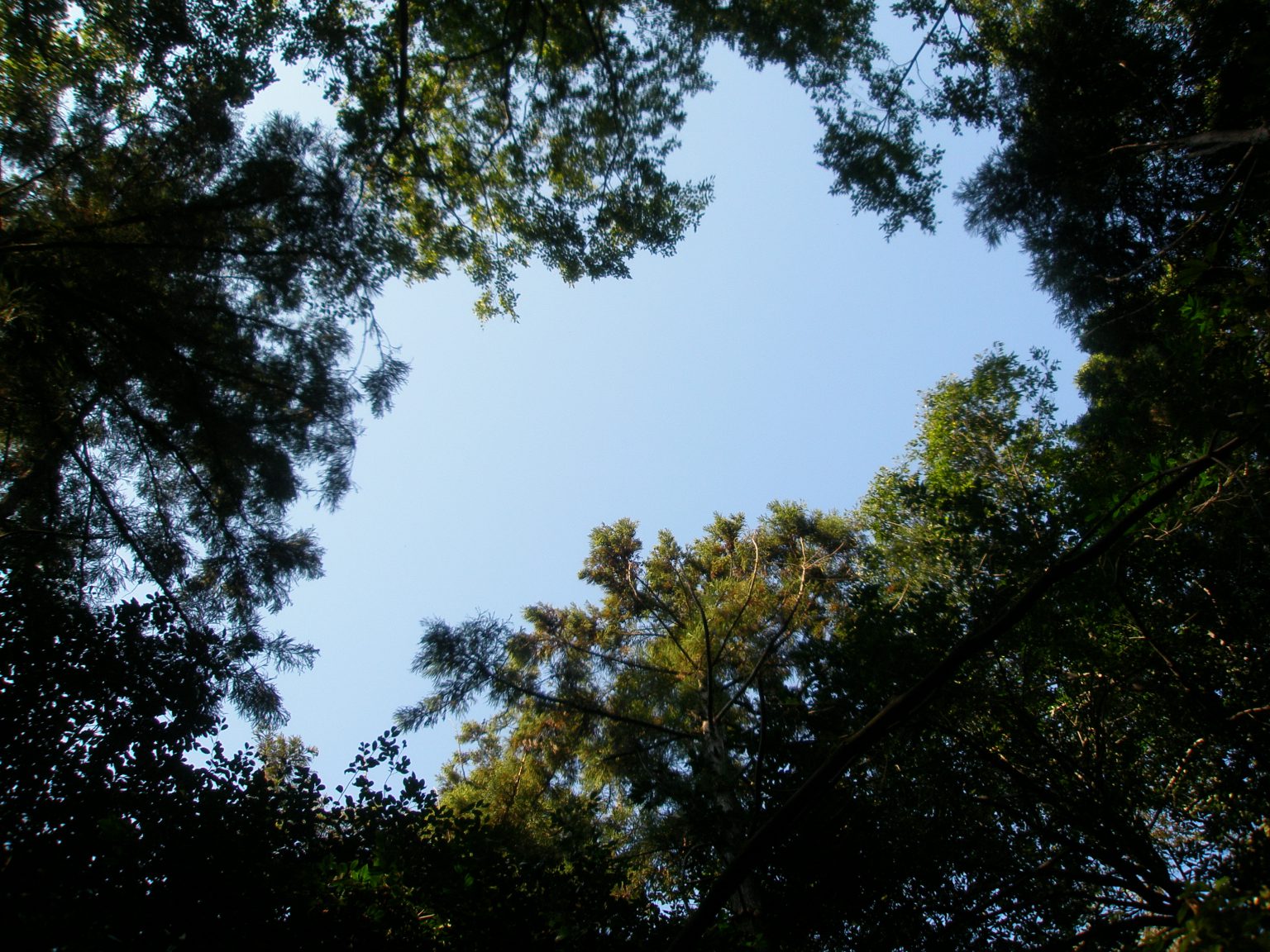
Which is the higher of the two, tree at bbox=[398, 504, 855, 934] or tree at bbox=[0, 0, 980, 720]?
tree at bbox=[0, 0, 980, 720]

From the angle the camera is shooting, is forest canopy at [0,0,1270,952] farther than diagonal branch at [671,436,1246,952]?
Yes

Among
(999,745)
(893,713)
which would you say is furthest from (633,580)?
(893,713)

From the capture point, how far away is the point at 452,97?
26.2 feet

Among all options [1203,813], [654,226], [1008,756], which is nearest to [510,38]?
[654,226]

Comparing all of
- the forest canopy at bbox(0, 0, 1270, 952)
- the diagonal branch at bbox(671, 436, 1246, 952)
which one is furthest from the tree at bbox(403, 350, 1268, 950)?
the diagonal branch at bbox(671, 436, 1246, 952)

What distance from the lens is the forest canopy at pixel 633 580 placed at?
3.96m

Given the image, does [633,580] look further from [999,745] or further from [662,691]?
[999,745]

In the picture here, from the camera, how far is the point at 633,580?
1047 centimetres

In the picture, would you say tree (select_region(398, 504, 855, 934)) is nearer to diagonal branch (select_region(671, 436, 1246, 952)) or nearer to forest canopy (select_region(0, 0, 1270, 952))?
forest canopy (select_region(0, 0, 1270, 952))

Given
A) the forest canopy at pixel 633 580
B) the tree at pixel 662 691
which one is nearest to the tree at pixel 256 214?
the forest canopy at pixel 633 580

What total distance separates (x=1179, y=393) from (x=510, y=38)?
7.51 m

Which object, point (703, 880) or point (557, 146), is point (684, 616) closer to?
point (703, 880)

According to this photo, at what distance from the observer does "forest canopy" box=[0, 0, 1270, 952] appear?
13.0 feet

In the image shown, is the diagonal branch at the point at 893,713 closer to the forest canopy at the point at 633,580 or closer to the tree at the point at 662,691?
the forest canopy at the point at 633,580
